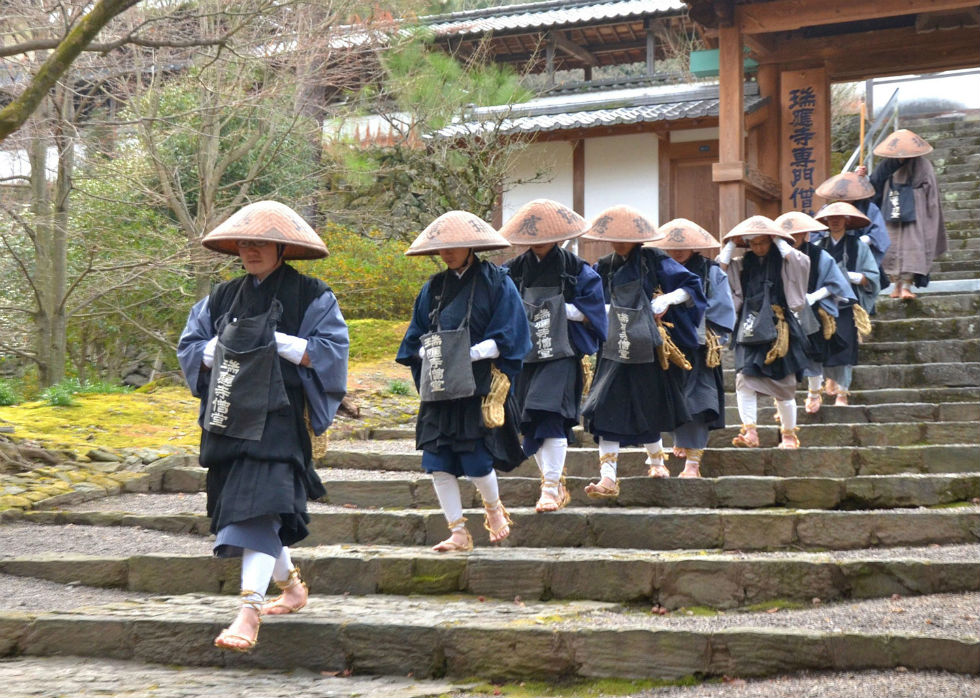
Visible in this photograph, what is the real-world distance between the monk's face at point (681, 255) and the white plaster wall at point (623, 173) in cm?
917

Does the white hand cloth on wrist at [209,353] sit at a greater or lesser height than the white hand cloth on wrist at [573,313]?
lesser

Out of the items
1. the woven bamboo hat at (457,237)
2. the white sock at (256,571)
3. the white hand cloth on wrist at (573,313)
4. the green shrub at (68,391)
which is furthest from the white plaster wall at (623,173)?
the white sock at (256,571)

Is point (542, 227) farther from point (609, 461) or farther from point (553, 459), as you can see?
point (609, 461)

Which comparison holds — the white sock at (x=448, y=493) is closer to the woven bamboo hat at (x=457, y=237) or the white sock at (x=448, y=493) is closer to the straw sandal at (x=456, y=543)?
the straw sandal at (x=456, y=543)

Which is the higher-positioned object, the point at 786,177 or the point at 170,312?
the point at 786,177

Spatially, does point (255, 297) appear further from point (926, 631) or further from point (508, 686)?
point (926, 631)

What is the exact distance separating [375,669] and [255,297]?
1996 mm

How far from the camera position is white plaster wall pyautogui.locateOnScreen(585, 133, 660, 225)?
17797 millimetres

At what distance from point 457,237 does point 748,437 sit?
3.43 meters

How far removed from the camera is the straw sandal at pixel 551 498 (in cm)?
698

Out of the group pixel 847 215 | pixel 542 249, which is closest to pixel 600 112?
pixel 847 215

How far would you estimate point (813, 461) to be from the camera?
807cm

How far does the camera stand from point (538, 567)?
614 centimetres

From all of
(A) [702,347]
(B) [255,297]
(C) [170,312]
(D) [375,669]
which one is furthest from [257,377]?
(C) [170,312]
